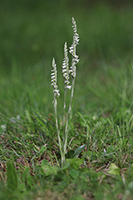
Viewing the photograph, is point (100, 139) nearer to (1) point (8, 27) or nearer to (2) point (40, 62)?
(2) point (40, 62)

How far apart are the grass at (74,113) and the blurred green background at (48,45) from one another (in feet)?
0.08

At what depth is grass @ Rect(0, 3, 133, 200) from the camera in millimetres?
1595

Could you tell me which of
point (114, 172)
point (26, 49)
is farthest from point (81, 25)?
point (114, 172)

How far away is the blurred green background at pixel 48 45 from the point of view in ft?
13.0

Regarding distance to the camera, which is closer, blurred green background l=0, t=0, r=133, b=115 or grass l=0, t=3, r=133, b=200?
grass l=0, t=3, r=133, b=200

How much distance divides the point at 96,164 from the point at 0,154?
93 centimetres

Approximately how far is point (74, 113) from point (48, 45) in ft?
11.1

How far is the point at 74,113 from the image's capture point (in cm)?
277

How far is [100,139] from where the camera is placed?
202 centimetres

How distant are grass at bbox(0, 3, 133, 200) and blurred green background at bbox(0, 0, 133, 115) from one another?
25mm

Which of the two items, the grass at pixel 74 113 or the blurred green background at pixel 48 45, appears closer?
the grass at pixel 74 113

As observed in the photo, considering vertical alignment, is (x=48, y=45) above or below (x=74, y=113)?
above

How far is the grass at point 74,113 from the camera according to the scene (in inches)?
62.8

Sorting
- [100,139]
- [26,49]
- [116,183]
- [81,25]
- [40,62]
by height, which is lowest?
[116,183]
